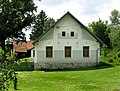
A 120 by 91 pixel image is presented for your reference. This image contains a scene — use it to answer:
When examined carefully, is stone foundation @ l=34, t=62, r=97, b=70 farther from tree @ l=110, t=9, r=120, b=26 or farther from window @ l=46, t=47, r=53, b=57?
tree @ l=110, t=9, r=120, b=26

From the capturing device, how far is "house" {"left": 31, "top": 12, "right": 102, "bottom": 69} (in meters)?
39.0

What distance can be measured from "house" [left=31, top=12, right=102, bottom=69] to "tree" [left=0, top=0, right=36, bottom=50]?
9342 millimetres

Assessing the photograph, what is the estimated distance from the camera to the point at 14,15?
155 feet

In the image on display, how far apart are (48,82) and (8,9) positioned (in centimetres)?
2832

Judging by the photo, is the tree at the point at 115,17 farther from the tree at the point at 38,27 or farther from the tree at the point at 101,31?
the tree at the point at 101,31

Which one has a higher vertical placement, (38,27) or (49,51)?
(38,27)

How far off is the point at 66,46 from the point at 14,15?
12.1 metres

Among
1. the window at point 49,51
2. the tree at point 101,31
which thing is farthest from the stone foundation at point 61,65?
the tree at point 101,31

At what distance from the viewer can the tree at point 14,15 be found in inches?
1842

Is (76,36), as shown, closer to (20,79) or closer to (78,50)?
(78,50)

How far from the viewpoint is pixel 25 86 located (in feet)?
62.4

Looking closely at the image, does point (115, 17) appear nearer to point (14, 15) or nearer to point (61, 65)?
point (14, 15)

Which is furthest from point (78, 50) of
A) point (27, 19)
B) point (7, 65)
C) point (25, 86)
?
point (7, 65)

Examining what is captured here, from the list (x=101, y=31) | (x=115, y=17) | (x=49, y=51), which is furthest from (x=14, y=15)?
Result: (x=115, y=17)
